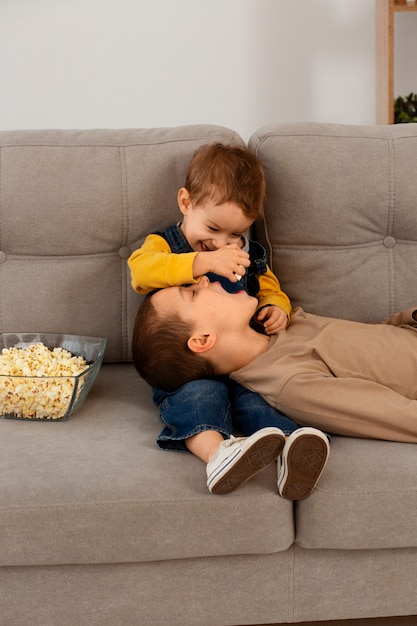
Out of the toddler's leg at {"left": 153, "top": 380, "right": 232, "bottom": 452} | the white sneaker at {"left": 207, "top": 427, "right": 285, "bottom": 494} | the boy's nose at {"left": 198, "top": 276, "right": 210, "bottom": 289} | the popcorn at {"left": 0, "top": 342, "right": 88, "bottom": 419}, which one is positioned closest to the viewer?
the white sneaker at {"left": 207, "top": 427, "right": 285, "bottom": 494}

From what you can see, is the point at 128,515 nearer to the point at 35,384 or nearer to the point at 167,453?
the point at 167,453

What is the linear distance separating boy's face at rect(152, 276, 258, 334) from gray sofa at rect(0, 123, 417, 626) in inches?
9.6

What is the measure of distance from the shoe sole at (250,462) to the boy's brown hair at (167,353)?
1.28 feet

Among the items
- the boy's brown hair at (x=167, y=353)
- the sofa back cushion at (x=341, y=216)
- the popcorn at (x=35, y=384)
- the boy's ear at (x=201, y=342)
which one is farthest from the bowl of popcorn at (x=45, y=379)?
the sofa back cushion at (x=341, y=216)

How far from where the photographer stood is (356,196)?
211 centimetres

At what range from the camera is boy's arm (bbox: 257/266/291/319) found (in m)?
2.05

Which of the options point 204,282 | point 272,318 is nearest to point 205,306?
point 204,282

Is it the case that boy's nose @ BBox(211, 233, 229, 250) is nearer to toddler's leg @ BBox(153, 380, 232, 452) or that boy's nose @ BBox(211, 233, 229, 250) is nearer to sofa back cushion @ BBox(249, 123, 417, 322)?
sofa back cushion @ BBox(249, 123, 417, 322)

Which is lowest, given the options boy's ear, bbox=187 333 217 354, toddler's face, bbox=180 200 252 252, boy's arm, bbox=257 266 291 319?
boy's ear, bbox=187 333 217 354

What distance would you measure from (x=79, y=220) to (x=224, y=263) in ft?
1.42

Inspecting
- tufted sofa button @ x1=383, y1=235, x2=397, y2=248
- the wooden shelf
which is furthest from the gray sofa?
the wooden shelf

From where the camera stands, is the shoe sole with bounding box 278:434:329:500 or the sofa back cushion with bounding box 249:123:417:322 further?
the sofa back cushion with bounding box 249:123:417:322

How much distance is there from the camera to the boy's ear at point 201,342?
183 centimetres

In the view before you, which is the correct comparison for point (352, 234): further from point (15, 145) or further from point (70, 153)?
point (15, 145)
